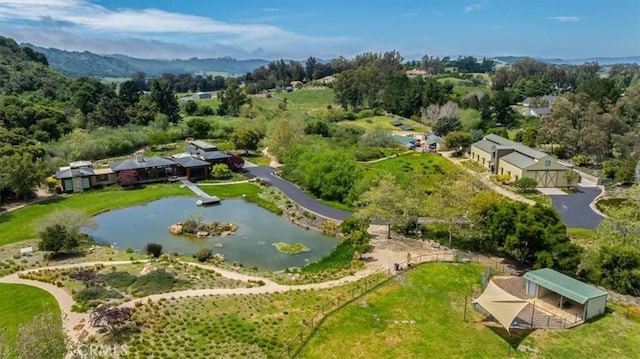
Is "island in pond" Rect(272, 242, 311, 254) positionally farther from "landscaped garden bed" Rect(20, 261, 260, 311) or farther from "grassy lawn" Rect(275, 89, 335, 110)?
"grassy lawn" Rect(275, 89, 335, 110)

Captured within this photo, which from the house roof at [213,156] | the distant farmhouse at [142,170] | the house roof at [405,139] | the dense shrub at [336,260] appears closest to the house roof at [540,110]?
the house roof at [405,139]

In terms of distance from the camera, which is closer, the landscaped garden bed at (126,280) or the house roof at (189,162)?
the landscaped garden bed at (126,280)

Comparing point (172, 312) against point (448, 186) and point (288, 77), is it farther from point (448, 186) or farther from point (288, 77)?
point (288, 77)

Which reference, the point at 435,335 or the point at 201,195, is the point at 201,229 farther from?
the point at 435,335

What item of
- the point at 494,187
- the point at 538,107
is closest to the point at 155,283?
the point at 494,187

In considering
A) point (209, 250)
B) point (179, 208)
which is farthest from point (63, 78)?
point (209, 250)

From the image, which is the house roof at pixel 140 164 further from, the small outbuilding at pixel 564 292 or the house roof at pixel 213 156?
the small outbuilding at pixel 564 292

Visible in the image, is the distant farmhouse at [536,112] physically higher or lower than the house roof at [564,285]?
higher
